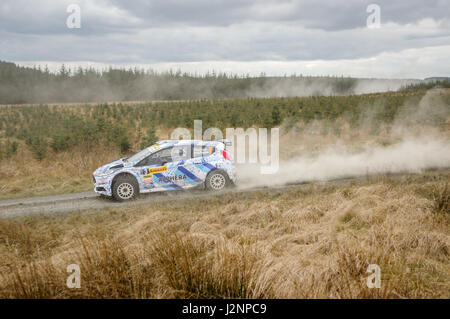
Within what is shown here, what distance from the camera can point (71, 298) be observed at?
12.5 feet

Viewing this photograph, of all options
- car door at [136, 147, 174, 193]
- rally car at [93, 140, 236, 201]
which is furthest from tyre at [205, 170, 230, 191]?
car door at [136, 147, 174, 193]

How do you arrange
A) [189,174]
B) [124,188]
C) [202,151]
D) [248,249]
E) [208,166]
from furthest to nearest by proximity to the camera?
[202,151], [208,166], [189,174], [124,188], [248,249]

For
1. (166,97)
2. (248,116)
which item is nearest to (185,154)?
(248,116)

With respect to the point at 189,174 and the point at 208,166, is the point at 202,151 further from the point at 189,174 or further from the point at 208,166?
the point at 189,174

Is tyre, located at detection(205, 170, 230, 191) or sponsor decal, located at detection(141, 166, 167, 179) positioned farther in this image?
tyre, located at detection(205, 170, 230, 191)

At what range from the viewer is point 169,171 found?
1132cm

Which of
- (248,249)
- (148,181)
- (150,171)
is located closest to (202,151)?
(150,171)

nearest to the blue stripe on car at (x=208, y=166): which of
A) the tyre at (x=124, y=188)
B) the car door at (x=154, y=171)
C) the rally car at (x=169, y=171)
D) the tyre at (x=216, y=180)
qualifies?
the rally car at (x=169, y=171)

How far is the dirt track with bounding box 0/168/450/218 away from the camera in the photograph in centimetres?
1054

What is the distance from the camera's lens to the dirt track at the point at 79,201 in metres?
10.5

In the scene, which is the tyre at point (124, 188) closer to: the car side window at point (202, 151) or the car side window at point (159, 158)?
the car side window at point (159, 158)

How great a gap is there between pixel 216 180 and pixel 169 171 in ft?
5.18

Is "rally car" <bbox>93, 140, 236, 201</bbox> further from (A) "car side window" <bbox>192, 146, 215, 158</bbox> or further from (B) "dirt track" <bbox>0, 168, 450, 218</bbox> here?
(B) "dirt track" <bbox>0, 168, 450, 218</bbox>

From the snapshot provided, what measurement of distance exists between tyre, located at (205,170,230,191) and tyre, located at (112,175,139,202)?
232 centimetres
